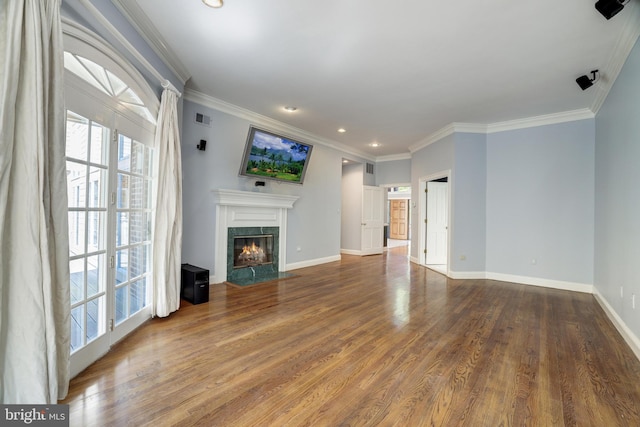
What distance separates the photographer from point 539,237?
16.1 feet

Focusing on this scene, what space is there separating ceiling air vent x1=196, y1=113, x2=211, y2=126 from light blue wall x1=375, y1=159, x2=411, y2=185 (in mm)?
5379

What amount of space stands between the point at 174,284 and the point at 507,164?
5811 mm

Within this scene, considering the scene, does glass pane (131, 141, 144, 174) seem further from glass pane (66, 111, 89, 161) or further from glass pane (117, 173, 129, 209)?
glass pane (66, 111, 89, 161)

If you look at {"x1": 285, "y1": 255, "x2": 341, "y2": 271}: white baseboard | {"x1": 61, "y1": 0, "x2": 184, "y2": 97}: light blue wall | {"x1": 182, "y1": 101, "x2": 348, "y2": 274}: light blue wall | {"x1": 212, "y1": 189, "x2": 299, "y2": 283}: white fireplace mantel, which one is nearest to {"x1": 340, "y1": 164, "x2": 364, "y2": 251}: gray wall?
Answer: {"x1": 285, "y1": 255, "x2": 341, "y2": 271}: white baseboard

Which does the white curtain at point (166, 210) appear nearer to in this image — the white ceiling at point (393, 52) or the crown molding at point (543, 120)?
Answer: the white ceiling at point (393, 52)

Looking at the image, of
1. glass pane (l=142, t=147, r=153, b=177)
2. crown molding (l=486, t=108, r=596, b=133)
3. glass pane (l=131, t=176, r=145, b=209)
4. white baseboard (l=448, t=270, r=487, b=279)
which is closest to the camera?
glass pane (l=131, t=176, r=145, b=209)

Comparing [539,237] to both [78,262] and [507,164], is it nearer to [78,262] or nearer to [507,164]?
[507,164]

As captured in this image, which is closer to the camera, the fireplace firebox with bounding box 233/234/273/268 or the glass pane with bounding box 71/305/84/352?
the glass pane with bounding box 71/305/84/352

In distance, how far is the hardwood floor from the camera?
1.70 metres

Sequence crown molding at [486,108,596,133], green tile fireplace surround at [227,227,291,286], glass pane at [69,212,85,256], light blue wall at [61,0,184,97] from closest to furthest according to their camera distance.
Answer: light blue wall at [61,0,184,97], glass pane at [69,212,85,256], crown molding at [486,108,596,133], green tile fireplace surround at [227,227,291,286]

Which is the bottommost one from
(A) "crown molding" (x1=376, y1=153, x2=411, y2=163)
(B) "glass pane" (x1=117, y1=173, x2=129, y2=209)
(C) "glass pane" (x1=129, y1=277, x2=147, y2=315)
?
(C) "glass pane" (x1=129, y1=277, x2=147, y2=315)

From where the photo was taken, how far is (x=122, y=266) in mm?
2625

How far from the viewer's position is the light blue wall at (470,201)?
5402mm

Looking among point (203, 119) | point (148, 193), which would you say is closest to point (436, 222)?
point (203, 119)
